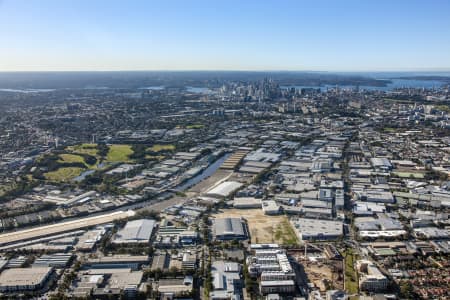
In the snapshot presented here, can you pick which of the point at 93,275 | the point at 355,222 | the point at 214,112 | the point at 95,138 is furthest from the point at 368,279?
the point at 214,112

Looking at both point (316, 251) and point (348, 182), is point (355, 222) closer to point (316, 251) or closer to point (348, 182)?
point (316, 251)

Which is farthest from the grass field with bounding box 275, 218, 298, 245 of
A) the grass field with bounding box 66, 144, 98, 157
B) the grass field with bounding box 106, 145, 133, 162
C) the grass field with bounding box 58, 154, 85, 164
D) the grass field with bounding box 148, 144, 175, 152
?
the grass field with bounding box 66, 144, 98, 157

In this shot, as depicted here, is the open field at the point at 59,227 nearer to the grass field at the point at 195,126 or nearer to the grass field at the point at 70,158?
the grass field at the point at 70,158

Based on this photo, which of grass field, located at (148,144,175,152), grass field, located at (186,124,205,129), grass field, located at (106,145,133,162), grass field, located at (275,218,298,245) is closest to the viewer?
grass field, located at (275,218,298,245)

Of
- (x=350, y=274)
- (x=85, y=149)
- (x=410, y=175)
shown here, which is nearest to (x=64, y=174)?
(x=85, y=149)

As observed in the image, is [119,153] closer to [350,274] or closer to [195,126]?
[195,126]

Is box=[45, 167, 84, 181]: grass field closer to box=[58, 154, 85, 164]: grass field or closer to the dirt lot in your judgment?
box=[58, 154, 85, 164]: grass field
